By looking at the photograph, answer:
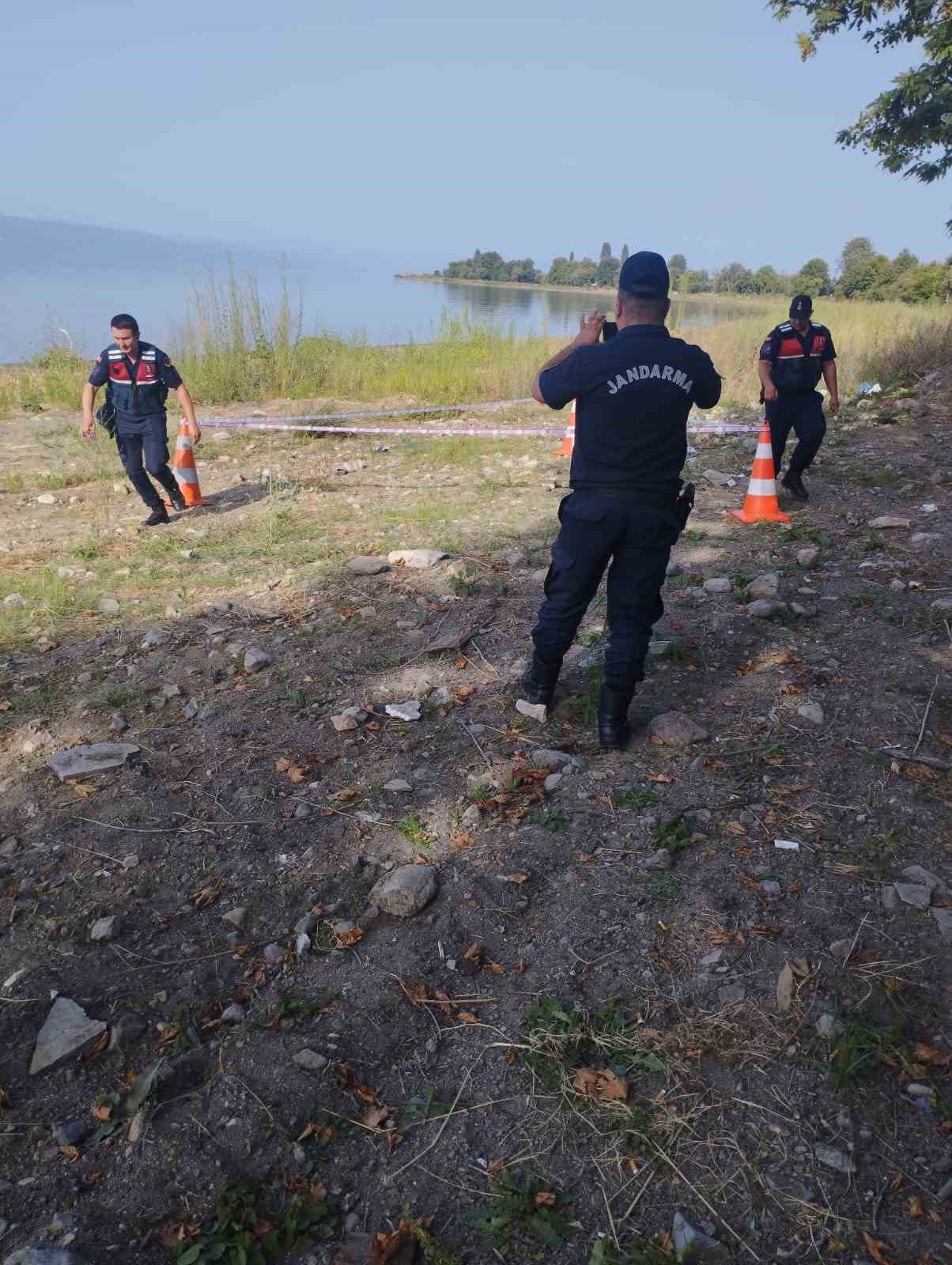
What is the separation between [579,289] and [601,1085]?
40353 mm

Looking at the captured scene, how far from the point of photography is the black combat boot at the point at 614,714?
339 cm

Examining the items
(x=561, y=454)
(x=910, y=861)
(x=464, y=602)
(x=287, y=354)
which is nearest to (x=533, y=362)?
(x=287, y=354)

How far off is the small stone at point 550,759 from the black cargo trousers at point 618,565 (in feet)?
1.09

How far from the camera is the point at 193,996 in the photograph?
2412 mm

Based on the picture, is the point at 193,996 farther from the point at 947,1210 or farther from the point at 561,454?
the point at 561,454

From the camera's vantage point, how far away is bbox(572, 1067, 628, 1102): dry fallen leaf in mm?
2037

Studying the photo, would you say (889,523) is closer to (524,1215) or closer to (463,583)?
(463,583)

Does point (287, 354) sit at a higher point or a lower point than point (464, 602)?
higher

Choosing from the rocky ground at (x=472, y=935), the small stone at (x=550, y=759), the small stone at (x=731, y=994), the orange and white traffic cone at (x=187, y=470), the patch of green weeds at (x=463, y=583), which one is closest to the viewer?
the rocky ground at (x=472, y=935)

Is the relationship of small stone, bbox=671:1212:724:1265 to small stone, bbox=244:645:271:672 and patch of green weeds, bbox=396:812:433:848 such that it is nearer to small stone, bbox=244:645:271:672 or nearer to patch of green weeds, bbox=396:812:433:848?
patch of green weeds, bbox=396:812:433:848

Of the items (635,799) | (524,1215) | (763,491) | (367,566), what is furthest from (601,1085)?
(763,491)

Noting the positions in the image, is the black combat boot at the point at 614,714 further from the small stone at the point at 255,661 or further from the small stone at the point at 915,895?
the small stone at the point at 255,661

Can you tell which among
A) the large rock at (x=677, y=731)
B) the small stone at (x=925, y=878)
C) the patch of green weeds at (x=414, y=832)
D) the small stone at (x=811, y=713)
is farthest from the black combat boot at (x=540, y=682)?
the small stone at (x=925, y=878)

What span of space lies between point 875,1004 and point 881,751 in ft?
4.23
